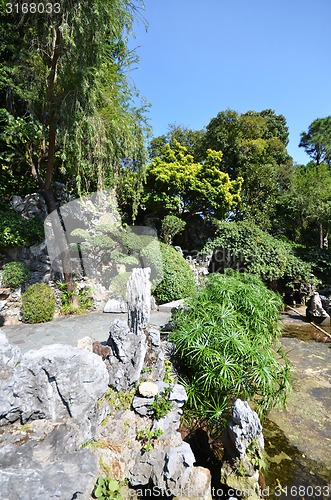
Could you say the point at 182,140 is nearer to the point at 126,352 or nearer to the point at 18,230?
the point at 18,230

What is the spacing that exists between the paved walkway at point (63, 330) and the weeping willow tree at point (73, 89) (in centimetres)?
142

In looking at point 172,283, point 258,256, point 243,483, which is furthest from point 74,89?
point 258,256

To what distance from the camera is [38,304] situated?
256 inches

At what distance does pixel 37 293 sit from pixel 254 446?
571 centimetres

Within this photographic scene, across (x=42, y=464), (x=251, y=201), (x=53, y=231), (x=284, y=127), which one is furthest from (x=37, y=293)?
(x=284, y=127)

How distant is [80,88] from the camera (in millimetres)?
5871

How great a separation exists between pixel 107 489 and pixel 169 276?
5.80 m

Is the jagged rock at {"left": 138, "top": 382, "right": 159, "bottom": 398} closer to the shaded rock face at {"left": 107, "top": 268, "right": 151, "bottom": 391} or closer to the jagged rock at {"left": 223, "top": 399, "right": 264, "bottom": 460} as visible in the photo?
the shaded rock face at {"left": 107, "top": 268, "right": 151, "bottom": 391}

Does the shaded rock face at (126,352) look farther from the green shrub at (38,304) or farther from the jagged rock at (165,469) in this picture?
the green shrub at (38,304)

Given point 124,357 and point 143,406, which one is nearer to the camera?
point 143,406

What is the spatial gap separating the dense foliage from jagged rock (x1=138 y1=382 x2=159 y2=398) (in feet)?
27.9

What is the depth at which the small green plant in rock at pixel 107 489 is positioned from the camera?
2455mm

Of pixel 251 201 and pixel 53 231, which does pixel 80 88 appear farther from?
pixel 251 201

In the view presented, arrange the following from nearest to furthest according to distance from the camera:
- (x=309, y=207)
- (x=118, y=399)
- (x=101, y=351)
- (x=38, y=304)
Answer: (x=118, y=399) → (x=101, y=351) → (x=38, y=304) → (x=309, y=207)
